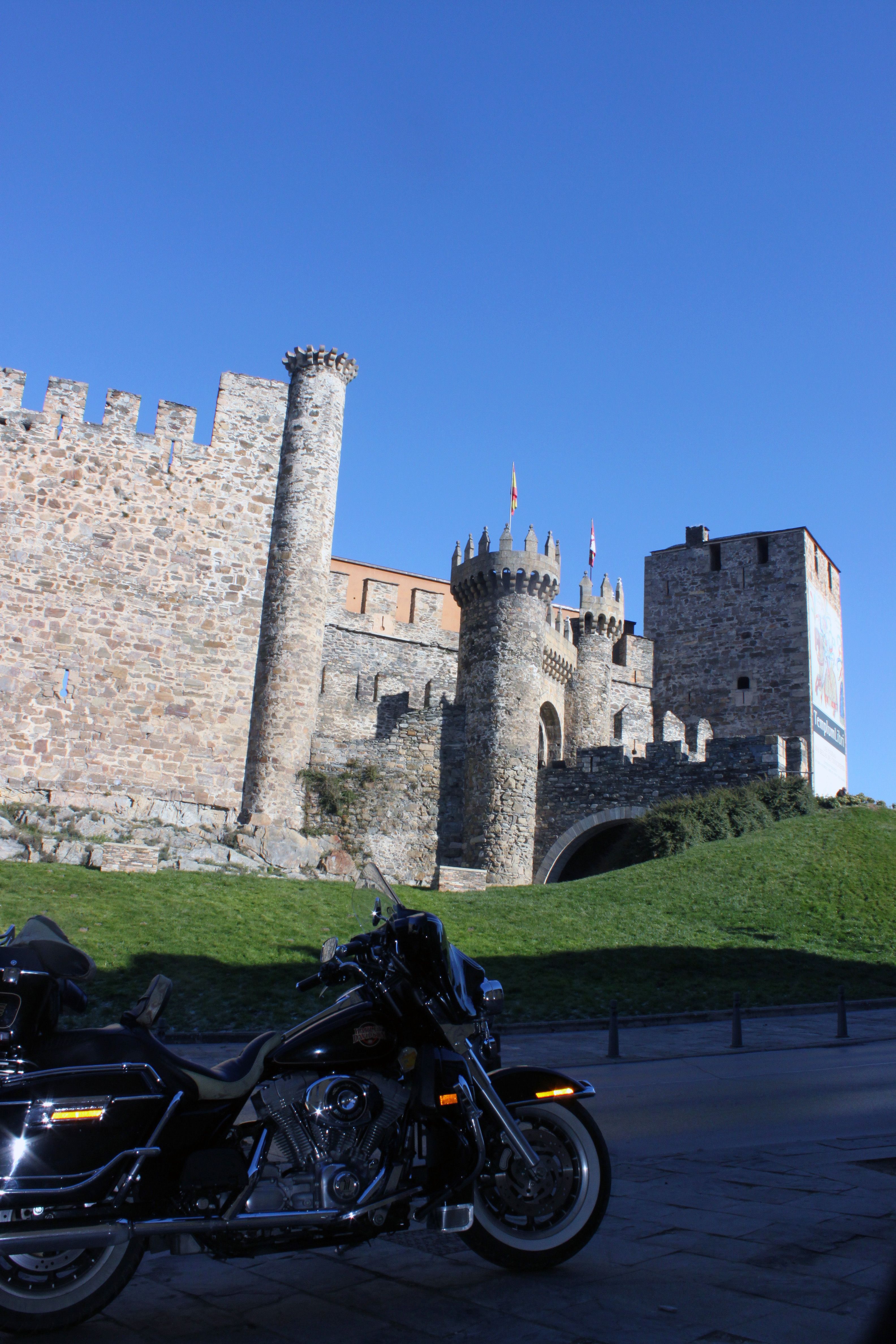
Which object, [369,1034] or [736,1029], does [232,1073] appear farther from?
[736,1029]

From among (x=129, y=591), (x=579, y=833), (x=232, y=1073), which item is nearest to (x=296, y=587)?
(x=129, y=591)

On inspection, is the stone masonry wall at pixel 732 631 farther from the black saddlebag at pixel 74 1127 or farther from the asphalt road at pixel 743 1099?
the black saddlebag at pixel 74 1127

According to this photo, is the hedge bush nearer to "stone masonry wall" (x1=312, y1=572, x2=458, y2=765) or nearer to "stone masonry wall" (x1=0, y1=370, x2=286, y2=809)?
"stone masonry wall" (x1=312, y1=572, x2=458, y2=765)

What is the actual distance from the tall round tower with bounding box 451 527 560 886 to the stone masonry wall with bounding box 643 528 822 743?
1062cm

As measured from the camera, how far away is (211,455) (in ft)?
65.9

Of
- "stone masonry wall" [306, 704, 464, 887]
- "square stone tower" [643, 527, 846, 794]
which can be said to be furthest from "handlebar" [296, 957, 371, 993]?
"square stone tower" [643, 527, 846, 794]

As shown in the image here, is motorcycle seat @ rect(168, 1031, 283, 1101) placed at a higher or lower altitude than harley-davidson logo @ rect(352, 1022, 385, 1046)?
lower

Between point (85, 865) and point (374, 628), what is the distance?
56.7ft

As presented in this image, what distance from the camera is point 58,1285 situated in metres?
3.20

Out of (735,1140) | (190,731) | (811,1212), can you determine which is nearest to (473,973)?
(811,1212)

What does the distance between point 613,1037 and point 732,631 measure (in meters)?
30.0

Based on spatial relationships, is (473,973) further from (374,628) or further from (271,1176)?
(374,628)

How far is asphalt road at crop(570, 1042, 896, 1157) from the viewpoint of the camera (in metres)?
5.88

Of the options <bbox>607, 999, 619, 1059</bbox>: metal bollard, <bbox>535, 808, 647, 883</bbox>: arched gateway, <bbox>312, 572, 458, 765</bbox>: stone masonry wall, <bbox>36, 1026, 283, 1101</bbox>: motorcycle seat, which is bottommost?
<bbox>607, 999, 619, 1059</bbox>: metal bollard
